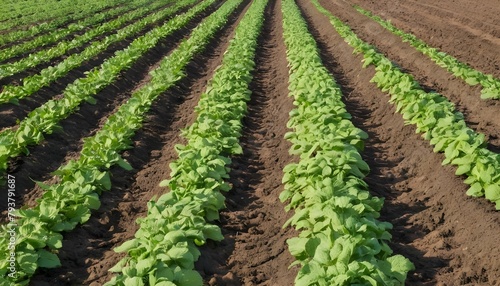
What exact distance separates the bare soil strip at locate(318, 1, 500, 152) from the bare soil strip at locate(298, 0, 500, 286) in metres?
1.30

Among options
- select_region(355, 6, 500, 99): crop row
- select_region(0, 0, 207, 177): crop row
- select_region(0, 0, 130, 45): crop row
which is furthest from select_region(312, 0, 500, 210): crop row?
select_region(0, 0, 130, 45): crop row

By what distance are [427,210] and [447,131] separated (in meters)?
1.52

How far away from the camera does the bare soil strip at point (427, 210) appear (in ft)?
14.2

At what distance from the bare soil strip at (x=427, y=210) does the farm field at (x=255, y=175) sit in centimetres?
2

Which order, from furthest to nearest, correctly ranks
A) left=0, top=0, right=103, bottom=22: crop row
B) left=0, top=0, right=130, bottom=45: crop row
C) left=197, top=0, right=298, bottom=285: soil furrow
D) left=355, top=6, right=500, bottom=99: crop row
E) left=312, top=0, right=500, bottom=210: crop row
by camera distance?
left=0, top=0, right=103, bottom=22: crop row → left=0, top=0, right=130, bottom=45: crop row → left=355, top=6, right=500, bottom=99: crop row → left=312, top=0, right=500, bottom=210: crop row → left=197, top=0, right=298, bottom=285: soil furrow

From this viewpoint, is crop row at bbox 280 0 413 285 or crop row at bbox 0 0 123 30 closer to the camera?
crop row at bbox 280 0 413 285

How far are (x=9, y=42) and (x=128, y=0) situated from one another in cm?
2191

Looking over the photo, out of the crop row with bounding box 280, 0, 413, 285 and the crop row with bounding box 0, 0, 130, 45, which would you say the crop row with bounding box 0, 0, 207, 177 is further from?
the crop row with bounding box 0, 0, 130, 45

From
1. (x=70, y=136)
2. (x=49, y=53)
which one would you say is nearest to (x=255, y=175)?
(x=70, y=136)

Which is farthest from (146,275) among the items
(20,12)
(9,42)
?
(20,12)

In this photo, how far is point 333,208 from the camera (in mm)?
4688

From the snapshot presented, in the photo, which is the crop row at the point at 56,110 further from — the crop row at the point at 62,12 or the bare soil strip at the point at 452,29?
the crop row at the point at 62,12

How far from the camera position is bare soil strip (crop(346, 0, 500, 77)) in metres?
13.8

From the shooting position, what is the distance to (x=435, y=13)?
24.2 meters
